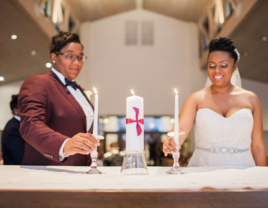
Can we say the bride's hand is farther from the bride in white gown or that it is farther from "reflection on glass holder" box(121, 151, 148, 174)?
the bride in white gown

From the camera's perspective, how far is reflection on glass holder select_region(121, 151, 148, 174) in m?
1.18

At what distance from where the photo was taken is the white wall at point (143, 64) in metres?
11.1

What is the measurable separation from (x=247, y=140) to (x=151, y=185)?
1325 millimetres

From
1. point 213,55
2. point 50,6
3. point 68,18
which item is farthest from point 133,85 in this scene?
point 213,55

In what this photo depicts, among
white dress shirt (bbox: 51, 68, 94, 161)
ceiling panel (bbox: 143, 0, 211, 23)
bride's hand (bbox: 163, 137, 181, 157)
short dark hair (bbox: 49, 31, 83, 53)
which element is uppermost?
ceiling panel (bbox: 143, 0, 211, 23)

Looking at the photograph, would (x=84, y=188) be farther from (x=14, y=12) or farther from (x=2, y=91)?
(x=14, y=12)

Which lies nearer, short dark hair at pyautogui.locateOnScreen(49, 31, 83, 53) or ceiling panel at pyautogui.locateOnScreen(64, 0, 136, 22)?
short dark hair at pyautogui.locateOnScreen(49, 31, 83, 53)

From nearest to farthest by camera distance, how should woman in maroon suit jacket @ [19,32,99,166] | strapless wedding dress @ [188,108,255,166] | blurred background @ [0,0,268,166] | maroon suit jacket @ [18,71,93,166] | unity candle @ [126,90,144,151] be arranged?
unity candle @ [126,90,144,151] < woman in maroon suit jacket @ [19,32,99,166] < maroon suit jacket @ [18,71,93,166] < strapless wedding dress @ [188,108,255,166] < blurred background @ [0,0,268,166]

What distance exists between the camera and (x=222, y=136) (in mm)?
2029

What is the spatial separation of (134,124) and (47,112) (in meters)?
0.69

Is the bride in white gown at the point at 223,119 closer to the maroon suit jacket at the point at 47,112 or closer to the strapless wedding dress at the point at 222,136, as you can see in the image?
the strapless wedding dress at the point at 222,136

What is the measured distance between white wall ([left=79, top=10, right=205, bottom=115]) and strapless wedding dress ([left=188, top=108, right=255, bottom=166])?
8.99 metres

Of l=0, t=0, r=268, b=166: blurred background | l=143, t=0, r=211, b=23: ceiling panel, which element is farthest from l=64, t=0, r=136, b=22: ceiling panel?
l=143, t=0, r=211, b=23: ceiling panel

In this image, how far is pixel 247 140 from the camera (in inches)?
78.4
